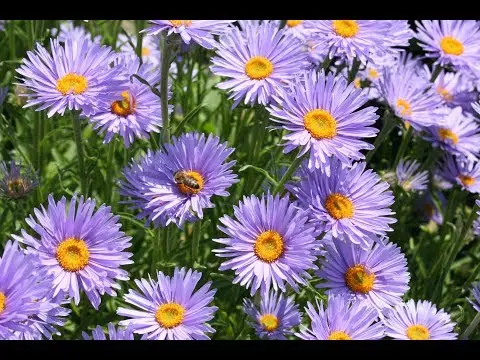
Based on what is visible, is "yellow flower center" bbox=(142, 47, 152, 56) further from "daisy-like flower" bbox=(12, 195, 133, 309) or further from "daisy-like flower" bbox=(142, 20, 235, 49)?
"daisy-like flower" bbox=(12, 195, 133, 309)

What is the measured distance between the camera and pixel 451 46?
344 cm

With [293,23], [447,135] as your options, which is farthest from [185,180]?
[447,135]

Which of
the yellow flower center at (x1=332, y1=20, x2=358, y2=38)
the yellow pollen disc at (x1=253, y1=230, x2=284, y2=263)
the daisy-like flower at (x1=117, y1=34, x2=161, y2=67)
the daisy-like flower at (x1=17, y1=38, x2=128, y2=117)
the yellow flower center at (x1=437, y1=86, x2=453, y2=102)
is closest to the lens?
the yellow pollen disc at (x1=253, y1=230, x2=284, y2=263)

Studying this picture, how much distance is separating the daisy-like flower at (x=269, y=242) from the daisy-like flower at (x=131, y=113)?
0.51 metres

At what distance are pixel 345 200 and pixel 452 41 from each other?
1.35m

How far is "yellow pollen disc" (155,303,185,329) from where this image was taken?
2291 mm

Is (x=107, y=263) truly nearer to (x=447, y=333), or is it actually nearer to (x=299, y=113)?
(x=299, y=113)

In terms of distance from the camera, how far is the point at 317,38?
288 centimetres

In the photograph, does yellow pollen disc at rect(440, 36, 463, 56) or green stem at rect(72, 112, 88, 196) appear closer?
green stem at rect(72, 112, 88, 196)

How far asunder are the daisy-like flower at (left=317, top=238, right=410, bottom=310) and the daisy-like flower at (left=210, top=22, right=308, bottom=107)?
572 millimetres

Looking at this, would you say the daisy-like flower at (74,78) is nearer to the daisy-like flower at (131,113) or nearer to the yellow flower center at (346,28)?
the daisy-like flower at (131,113)

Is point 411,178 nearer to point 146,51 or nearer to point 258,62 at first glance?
point 258,62

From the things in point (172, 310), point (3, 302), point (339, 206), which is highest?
point (339, 206)

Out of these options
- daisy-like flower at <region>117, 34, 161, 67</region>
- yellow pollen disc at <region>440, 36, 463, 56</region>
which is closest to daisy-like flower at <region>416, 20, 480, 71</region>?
yellow pollen disc at <region>440, 36, 463, 56</region>
